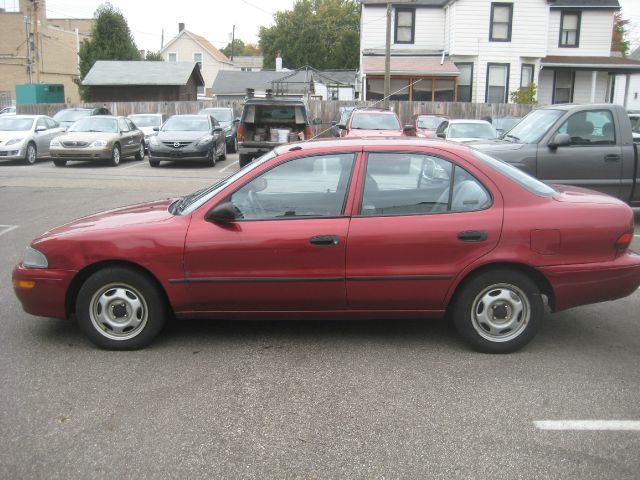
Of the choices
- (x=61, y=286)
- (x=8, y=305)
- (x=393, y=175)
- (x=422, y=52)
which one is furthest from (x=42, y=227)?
(x=422, y=52)

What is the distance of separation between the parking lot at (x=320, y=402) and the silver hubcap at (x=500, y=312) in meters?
0.20

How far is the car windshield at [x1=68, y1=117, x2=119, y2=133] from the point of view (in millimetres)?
20000

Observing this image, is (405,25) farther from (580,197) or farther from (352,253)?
(352,253)

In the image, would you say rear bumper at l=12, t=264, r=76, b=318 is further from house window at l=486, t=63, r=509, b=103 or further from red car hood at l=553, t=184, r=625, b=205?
house window at l=486, t=63, r=509, b=103

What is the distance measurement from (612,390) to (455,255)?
1372mm

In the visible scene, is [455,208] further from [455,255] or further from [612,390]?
[612,390]

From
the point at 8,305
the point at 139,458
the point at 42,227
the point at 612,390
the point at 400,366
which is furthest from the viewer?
the point at 42,227

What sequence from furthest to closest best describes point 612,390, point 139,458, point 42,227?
1. point 42,227
2. point 612,390
3. point 139,458

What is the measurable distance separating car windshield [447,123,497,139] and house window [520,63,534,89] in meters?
16.9

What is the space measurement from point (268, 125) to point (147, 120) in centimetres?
1023

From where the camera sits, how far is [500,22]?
31.3m

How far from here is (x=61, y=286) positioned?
4871 millimetres

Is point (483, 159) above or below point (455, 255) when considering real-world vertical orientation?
above

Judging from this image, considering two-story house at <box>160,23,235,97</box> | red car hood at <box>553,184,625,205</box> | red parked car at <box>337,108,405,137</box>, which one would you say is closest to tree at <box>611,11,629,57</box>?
two-story house at <box>160,23,235,97</box>
